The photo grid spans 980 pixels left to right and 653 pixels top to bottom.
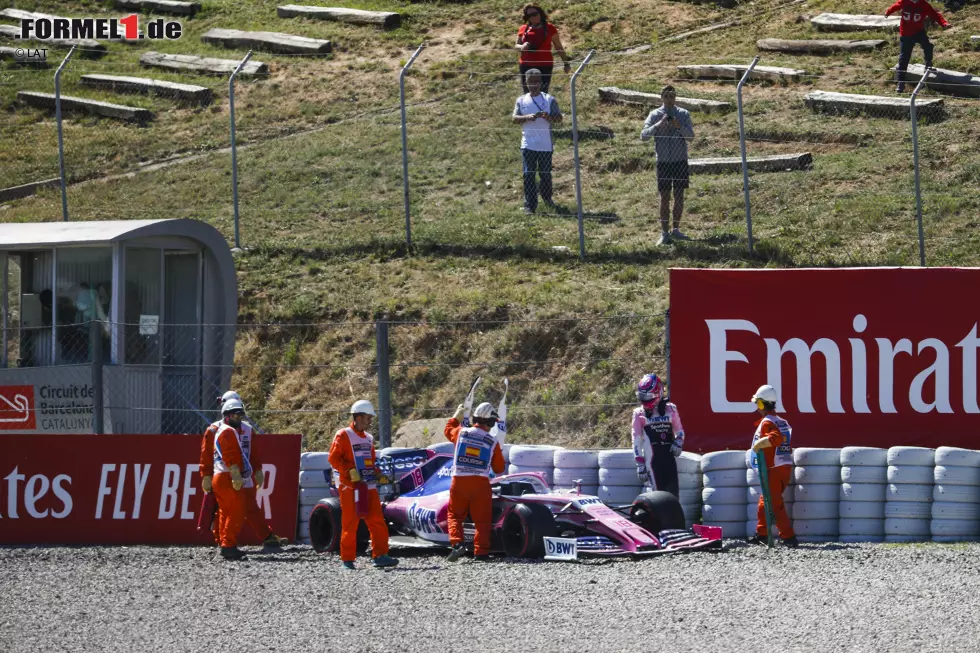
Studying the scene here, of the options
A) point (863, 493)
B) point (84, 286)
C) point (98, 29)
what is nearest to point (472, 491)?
point (863, 493)

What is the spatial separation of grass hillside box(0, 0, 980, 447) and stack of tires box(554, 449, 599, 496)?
1331 millimetres

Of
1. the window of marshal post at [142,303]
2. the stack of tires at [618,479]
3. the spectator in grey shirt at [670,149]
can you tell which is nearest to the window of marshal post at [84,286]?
the window of marshal post at [142,303]

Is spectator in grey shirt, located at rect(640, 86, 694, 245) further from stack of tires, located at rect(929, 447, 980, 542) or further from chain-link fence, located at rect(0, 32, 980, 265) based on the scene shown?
stack of tires, located at rect(929, 447, 980, 542)

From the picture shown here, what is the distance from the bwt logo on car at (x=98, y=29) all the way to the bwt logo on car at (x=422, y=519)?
22.3 meters

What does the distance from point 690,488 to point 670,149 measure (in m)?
7.31

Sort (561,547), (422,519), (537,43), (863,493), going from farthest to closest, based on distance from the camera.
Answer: (537,43) < (422,519) < (863,493) < (561,547)

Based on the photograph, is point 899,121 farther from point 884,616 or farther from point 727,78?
point 884,616

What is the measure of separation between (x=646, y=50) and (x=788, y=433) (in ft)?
54.4

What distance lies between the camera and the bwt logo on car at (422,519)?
39.7 feet

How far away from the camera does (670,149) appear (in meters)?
18.6

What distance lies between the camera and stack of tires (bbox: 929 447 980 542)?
38.4 ft

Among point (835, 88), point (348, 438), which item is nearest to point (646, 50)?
point (835, 88)

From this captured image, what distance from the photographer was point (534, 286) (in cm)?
1833

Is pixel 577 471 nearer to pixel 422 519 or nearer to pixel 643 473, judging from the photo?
pixel 643 473
